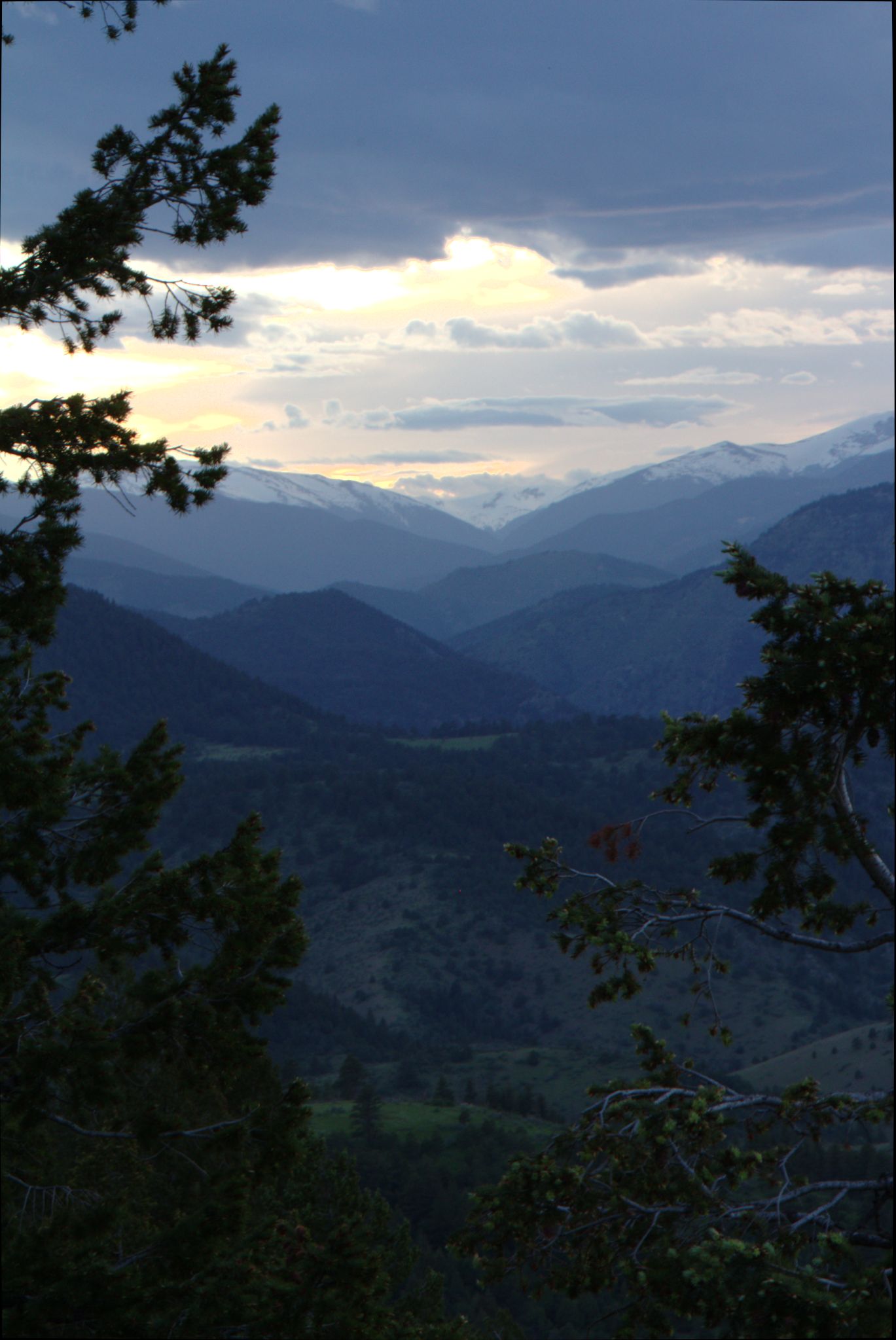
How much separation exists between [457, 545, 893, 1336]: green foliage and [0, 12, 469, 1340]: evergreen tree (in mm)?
2957

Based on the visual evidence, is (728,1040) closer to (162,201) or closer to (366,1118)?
(162,201)

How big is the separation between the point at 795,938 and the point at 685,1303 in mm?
2727

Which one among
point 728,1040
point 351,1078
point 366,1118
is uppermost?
point 728,1040

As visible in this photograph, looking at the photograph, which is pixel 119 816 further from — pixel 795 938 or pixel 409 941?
pixel 409 941

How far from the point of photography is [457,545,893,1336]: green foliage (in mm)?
8555

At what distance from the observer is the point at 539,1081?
13000 cm

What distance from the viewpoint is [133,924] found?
42.0ft

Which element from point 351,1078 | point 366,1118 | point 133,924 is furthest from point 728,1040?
point 351,1078

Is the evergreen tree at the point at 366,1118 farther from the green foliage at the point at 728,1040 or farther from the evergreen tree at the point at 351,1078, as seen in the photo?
the green foliage at the point at 728,1040

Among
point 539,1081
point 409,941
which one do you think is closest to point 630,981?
point 539,1081

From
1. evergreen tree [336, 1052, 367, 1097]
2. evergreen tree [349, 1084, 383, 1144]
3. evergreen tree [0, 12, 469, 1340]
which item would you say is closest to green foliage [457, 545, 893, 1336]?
evergreen tree [0, 12, 469, 1340]

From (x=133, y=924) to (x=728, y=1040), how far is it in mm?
6792

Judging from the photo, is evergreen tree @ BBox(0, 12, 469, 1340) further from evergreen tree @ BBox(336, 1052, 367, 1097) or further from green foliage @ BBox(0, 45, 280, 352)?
evergreen tree @ BBox(336, 1052, 367, 1097)

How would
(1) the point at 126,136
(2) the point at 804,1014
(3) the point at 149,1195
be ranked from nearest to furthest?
1. (1) the point at 126,136
2. (3) the point at 149,1195
3. (2) the point at 804,1014
